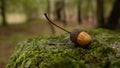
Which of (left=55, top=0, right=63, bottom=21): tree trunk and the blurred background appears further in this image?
(left=55, top=0, right=63, bottom=21): tree trunk

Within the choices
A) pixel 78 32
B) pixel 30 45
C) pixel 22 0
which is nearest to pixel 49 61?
pixel 78 32

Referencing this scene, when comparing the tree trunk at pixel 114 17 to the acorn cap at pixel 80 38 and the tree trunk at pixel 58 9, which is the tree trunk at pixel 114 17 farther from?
the tree trunk at pixel 58 9

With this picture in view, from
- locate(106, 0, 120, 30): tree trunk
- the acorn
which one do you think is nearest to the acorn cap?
the acorn

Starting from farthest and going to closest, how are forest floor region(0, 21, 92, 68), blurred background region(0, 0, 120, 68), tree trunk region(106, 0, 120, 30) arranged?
blurred background region(0, 0, 120, 68) < tree trunk region(106, 0, 120, 30) < forest floor region(0, 21, 92, 68)

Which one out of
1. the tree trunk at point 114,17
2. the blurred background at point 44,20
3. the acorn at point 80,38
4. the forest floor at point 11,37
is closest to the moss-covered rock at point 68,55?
the acorn at point 80,38

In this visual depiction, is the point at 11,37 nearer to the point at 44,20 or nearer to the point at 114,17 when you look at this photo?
the point at 114,17

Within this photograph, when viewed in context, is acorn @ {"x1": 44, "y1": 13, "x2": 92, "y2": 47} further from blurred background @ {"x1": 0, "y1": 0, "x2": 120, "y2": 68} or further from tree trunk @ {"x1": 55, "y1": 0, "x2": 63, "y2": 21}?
tree trunk @ {"x1": 55, "y1": 0, "x2": 63, "y2": 21}

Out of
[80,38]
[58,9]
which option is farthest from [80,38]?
[58,9]
